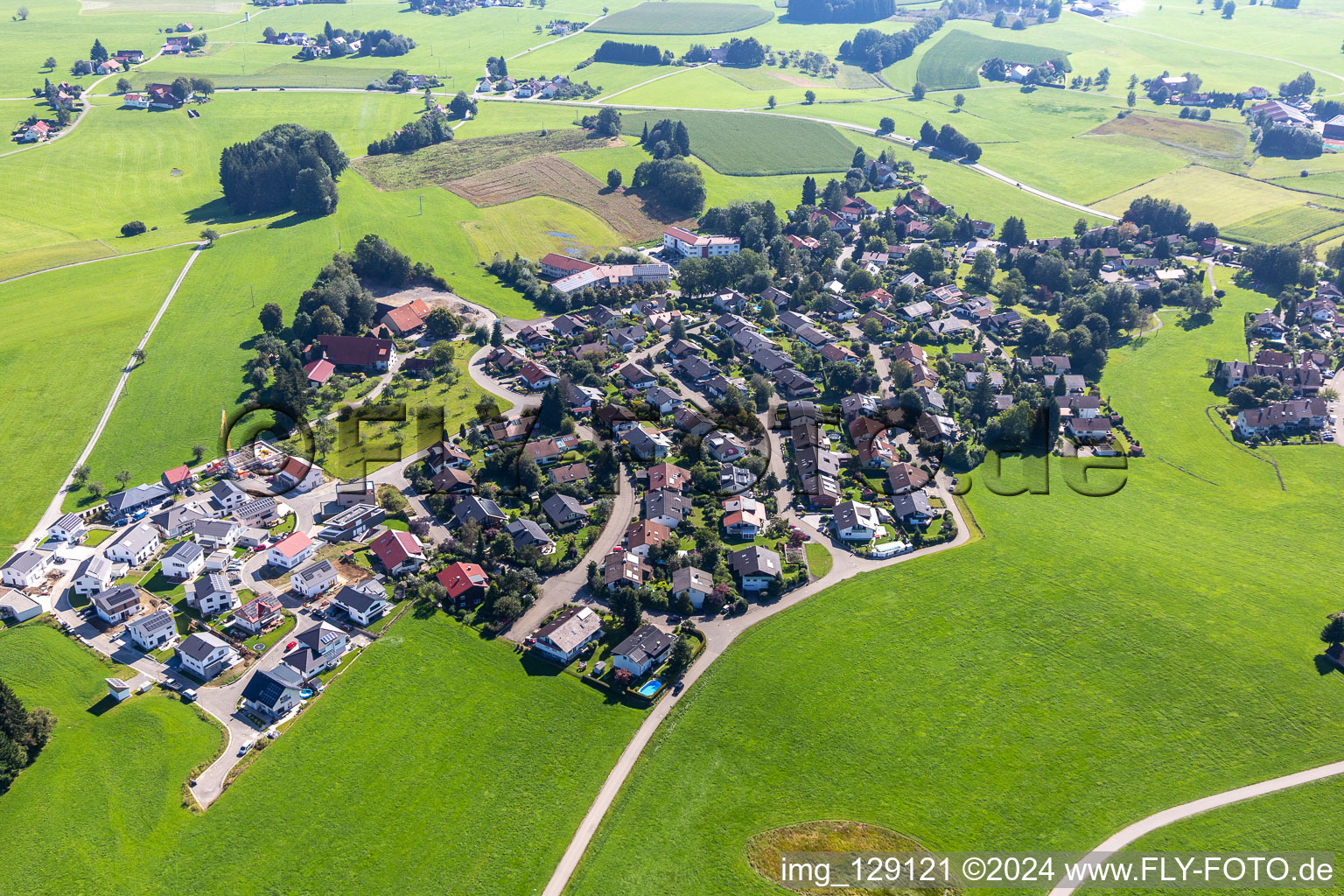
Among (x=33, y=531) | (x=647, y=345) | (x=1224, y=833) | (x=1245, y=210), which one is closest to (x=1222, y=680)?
(x=1224, y=833)

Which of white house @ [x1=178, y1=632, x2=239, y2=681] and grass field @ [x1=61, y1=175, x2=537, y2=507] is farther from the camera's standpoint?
grass field @ [x1=61, y1=175, x2=537, y2=507]

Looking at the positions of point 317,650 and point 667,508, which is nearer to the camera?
point 317,650

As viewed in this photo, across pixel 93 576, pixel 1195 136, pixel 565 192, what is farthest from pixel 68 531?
pixel 1195 136

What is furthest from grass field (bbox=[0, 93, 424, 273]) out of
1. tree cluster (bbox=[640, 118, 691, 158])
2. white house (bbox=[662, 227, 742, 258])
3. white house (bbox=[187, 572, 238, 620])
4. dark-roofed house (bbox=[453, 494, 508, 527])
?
dark-roofed house (bbox=[453, 494, 508, 527])

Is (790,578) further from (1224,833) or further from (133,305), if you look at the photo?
(133,305)

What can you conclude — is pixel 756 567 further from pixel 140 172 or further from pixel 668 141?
pixel 140 172

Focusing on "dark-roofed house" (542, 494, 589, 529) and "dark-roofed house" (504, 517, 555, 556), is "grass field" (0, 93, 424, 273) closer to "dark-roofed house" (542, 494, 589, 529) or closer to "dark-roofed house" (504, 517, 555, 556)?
"dark-roofed house" (542, 494, 589, 529)

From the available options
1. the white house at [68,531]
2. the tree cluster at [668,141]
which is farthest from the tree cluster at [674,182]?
the white house at [68,531]
